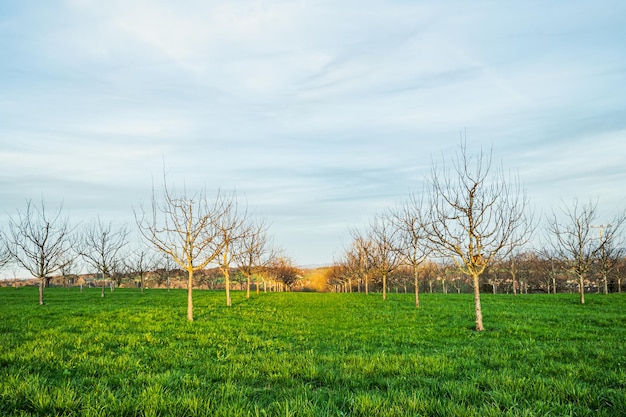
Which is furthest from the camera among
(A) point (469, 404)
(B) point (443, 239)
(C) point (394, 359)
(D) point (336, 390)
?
(B) point (443, 239)

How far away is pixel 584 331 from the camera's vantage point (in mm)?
12320

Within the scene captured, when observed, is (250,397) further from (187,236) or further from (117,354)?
(187,236)

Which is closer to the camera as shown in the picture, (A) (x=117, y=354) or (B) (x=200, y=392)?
(B) (x=200, y=392)

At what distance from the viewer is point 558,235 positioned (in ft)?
98.1

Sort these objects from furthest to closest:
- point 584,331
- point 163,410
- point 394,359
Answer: point 584,331 → point 394,359 → point 163,410

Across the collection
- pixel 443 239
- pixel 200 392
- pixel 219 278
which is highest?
pixel 443 239

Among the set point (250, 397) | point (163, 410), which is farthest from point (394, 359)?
point (163, 410)

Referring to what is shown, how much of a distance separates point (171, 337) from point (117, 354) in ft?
9.21

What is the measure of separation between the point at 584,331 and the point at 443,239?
5.31m

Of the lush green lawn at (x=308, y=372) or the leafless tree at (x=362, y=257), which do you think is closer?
the lush green lawn at (x=308, y=372)

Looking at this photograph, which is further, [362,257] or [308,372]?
[362,257]

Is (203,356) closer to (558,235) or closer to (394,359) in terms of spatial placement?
(394,359)

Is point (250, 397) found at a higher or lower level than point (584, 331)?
higher

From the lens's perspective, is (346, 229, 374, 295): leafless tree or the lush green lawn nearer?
the lush green lawn
